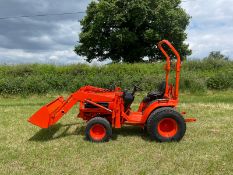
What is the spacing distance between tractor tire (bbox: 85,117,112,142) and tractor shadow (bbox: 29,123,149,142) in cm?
34

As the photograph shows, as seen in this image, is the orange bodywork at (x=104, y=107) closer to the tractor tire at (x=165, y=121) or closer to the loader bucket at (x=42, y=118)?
the loader bucket at (x=42, y=118)

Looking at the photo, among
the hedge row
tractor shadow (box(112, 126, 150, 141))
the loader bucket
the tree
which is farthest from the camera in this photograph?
the tree

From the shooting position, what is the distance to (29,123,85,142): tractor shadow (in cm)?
769

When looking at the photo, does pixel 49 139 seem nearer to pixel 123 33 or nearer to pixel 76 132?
pixel 76 132

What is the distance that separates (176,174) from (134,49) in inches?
960

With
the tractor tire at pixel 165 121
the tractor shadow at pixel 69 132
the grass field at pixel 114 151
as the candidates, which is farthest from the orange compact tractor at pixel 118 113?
the tractor shadow at pixel 69 132

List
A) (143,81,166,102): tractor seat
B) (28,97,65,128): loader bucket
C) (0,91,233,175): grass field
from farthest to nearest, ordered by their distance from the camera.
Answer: (143,81,166,102): tractor seat < (28,97,65,128): loader bucket < (0,91,233,175): grass field

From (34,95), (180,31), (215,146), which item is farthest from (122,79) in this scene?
(180,31)

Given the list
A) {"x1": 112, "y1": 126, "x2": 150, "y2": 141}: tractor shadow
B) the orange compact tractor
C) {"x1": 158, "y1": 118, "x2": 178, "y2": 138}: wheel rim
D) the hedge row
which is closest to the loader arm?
the orange compact tractor

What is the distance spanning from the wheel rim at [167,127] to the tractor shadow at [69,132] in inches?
16.7

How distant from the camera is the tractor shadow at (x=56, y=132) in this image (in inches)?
303

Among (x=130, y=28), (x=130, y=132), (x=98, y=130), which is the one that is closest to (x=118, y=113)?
(x=98, y=130)

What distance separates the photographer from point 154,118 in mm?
A: 7145

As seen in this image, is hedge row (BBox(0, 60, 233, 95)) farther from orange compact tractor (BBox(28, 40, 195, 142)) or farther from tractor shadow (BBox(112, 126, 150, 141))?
orange compact tractor (BBox(28, 40, 195, 142))
